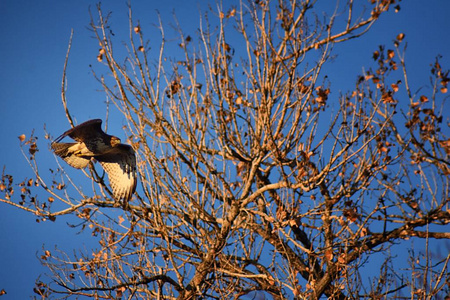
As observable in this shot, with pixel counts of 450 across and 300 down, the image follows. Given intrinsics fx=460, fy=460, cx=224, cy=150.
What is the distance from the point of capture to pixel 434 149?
654cm

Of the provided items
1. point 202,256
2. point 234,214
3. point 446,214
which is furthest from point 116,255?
point 446,214

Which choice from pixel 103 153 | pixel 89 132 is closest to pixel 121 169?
pixel 103 153

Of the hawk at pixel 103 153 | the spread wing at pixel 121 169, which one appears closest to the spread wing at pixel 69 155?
the hawk at pixel 103 153

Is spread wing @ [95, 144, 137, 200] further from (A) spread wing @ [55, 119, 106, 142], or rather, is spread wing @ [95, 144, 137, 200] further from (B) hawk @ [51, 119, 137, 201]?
(A) spread wing @ [55, 119, 106, 142]

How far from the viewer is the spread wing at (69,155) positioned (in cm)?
677

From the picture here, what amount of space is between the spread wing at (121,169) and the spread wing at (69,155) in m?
0.39

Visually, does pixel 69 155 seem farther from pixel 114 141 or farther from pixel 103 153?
pixel 114 141

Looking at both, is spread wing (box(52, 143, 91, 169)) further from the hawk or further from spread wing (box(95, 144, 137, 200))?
spread wing (box(95, 144, 137, 200))

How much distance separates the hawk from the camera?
265 inches

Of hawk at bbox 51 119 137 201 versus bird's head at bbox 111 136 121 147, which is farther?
bird's head at bbox 111 136 121 147

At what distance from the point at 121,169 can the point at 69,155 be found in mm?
794

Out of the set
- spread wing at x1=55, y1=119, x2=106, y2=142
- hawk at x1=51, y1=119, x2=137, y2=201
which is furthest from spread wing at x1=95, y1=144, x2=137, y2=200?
spread wing at x1=55, y1=119, x2=106, y2=142

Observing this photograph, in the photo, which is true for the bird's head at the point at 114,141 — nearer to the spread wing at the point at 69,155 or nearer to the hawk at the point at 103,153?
the hawk at the point at 103,153

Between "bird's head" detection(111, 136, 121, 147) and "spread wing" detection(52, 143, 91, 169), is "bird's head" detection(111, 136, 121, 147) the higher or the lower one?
the higher one
